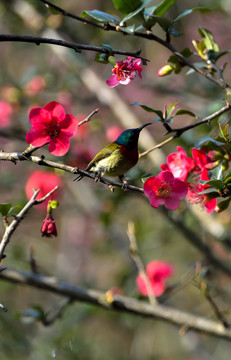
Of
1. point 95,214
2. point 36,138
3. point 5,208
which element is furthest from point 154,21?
point 95,214

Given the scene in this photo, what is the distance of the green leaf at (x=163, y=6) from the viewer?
103 centimetres

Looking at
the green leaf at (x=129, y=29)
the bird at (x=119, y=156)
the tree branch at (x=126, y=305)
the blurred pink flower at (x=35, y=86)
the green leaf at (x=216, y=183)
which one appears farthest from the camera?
the blurred pink flower at (x=35, y=86)

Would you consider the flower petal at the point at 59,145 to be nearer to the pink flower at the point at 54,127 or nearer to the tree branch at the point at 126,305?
the pink flower at the point at 54,127

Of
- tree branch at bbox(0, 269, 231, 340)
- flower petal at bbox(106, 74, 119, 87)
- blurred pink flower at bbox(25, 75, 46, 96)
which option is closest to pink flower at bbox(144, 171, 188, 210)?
flower petal at bbox(106, 74, 119, 87)

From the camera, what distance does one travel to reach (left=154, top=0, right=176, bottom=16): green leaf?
103 centimetres

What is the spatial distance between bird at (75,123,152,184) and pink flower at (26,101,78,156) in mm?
163

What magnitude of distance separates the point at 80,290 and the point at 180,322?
379 mm

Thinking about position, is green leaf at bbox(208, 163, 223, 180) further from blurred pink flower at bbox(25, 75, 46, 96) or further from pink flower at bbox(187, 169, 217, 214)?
blurred pink flower at bbox(25, 75, 46, 96)

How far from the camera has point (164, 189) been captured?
3.12ft

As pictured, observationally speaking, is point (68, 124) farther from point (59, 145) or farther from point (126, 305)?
point (126, 305)

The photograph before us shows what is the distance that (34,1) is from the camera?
2678mm

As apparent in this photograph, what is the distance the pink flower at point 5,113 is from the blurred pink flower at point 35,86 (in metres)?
0.19

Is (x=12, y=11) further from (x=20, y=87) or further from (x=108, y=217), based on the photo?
(x=108, y=217)

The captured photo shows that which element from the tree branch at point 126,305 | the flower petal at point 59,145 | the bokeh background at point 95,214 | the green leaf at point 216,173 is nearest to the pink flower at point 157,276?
the bokeh background at point 95,214
